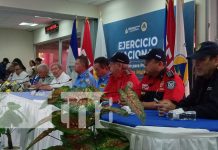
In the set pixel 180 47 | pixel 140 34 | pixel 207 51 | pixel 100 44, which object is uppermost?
pixel 140 34

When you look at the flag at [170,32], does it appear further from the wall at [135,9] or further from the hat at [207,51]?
the hat at [207,51]

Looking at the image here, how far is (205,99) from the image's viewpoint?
1809mm

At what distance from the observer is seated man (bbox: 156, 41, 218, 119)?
1.64 m

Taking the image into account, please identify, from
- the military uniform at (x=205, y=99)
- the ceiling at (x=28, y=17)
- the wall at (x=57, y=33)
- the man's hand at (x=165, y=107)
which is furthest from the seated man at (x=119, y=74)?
the wall at (x=57, y=33)

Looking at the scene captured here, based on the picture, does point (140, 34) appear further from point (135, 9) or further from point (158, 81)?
point (158, 81)

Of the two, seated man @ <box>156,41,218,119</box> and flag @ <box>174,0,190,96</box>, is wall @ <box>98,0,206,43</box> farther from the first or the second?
seated man @ <box>156,41,218,119</box>

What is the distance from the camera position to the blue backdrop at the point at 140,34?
14.4 ft

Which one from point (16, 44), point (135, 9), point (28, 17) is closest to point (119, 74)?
point (135, 9)

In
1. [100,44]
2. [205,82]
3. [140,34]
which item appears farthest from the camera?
[100,44]

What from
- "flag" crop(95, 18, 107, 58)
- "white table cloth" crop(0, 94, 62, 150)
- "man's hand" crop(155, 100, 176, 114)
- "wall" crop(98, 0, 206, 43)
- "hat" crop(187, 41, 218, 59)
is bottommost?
"white table cloth" crop(0, 94, 62, 150)

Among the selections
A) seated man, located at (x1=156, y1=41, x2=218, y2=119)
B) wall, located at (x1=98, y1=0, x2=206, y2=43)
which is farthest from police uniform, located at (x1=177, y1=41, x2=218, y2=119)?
wall, located at (x1=98, y1=0, x2=206, y2=43)

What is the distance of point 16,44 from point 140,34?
21.5ft

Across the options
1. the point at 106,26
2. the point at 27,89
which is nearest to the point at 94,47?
the point at 106,26

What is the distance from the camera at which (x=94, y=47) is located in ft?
21.8
